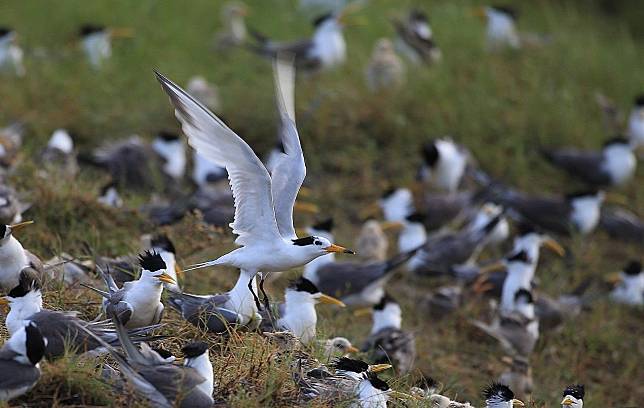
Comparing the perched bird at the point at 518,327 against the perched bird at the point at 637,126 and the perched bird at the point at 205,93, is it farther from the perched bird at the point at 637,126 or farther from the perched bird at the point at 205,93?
the perched bird at the point at 637,126

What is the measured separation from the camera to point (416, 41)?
11117mm

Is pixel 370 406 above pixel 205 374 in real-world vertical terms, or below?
below

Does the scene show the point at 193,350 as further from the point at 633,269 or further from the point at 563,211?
the point at 563,211

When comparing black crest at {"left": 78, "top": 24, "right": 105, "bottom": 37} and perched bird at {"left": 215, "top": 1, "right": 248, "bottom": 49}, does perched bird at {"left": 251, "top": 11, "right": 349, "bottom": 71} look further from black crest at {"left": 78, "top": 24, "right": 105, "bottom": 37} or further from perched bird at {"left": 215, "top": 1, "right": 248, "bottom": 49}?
black crest at {"left": 78, "top": 24, "right": 105, "bottom": 37}

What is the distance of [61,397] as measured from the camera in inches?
168

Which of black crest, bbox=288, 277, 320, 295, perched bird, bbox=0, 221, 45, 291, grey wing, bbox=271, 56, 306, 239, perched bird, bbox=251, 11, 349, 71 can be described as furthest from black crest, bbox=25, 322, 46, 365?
perched bird, bbox=251, 11, 349, 71

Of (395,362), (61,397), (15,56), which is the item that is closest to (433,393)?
(395,362)

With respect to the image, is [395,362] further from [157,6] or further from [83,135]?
[157,6]

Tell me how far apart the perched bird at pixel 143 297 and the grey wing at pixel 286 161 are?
2.17 ft

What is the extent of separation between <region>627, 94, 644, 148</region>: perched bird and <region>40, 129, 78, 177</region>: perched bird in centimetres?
527

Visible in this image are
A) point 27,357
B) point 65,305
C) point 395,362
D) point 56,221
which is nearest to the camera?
point 27,357

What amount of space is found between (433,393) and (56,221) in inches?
117

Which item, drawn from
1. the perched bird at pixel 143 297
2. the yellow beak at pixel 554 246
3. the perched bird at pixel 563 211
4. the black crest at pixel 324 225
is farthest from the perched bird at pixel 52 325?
the perched bird at pixel 563 211

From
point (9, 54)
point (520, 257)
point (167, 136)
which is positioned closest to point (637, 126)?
point (520, 257)
